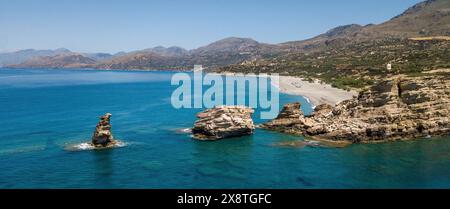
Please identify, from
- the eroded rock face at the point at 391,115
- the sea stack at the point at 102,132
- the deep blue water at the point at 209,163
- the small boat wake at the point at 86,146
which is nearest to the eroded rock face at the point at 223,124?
the deep blue water at the point at 209,163

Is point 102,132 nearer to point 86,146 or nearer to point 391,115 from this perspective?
point 86,146

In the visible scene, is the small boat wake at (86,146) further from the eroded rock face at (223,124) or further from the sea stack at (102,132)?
the eroded rock face at (223,124)

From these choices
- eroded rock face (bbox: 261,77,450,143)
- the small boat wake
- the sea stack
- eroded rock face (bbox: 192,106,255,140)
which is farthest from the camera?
eroded rock face (bbox: 192,106,255,140)

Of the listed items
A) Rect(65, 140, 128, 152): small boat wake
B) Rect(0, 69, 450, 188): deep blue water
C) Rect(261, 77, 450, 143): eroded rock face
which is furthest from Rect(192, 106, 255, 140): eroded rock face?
Rect(65, 140, 128, 152): small boat wake

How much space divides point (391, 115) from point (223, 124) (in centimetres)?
2167

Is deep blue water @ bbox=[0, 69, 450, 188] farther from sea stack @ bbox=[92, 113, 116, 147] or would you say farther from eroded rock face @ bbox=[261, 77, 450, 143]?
eroded rock face @ bbox=[261, 77, 450, 143]

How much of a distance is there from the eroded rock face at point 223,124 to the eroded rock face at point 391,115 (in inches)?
264

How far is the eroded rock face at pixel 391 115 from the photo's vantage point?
178 feet

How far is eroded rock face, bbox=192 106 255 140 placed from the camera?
57.9 m

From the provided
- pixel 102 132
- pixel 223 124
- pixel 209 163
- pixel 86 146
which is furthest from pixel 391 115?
pixel 86 146

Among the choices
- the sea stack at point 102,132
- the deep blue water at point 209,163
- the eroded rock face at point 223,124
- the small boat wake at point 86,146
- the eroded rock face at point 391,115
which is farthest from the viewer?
the eroded rock face at point 223,124

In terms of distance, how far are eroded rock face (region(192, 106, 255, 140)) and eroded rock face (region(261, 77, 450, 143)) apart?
6.70 meters
